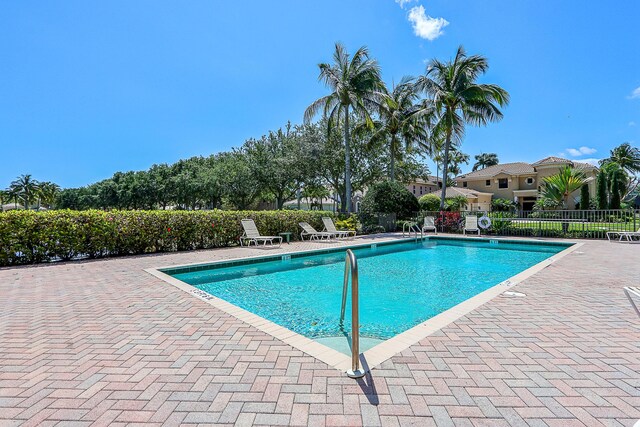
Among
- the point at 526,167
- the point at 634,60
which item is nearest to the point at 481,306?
the point at 634,60

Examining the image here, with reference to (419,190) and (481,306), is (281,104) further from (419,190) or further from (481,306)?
(419,190)

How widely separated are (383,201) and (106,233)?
1492 centimetres

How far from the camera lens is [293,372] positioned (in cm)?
283

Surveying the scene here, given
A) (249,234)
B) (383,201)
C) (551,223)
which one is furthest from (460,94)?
(249,234)

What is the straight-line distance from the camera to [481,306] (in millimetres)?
4789

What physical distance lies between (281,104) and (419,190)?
27.6 metres

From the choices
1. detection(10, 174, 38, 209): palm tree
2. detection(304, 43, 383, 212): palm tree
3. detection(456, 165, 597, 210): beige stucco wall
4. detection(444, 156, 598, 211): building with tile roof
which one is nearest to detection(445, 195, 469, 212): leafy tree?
detection(444, 156, 598, 211): building with tile roof

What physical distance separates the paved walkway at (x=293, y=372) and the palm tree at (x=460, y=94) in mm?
17606

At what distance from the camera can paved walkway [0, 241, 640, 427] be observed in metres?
2.24

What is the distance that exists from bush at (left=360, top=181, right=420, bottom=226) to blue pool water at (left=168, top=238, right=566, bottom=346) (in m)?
6.96

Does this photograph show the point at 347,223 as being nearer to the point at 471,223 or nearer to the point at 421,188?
the point at 471,223

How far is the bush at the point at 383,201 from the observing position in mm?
20344

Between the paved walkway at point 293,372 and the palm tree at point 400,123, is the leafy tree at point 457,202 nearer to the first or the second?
the palm tree at point 400,123

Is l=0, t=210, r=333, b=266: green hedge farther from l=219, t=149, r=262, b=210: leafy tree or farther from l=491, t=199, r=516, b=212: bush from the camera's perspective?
l=491, t=199, r=516, b=212: bush
